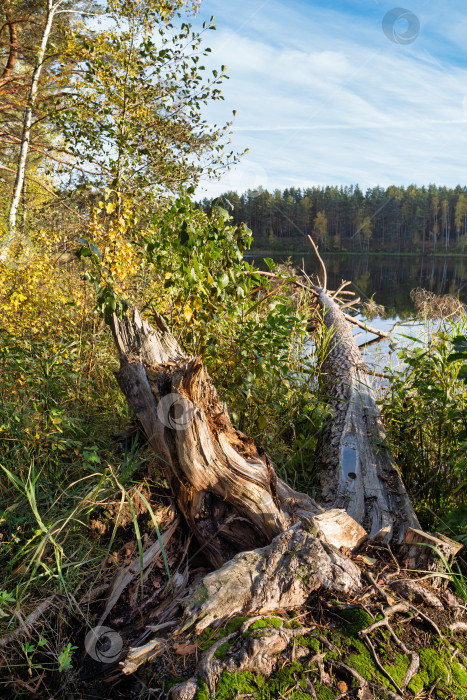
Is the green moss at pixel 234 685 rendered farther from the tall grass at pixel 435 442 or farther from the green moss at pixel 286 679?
the tall grass at pixel 435 442

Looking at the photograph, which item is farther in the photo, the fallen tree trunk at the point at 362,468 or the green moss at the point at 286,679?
the fallen tree trunk at the point at 362,468

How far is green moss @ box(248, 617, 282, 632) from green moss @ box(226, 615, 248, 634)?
0.13ft

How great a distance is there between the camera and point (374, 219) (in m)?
48.4

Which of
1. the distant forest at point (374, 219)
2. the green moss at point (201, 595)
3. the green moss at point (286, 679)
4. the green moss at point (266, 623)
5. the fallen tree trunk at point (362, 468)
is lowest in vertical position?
the fallen tree trunk at point (362, 468)

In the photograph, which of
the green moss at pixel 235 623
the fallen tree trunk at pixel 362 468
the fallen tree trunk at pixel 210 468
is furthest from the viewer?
the fallen tree trunk at pixel 362 468

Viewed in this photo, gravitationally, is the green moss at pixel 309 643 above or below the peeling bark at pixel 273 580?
below

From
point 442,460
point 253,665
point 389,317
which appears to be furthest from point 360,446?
point 389,317

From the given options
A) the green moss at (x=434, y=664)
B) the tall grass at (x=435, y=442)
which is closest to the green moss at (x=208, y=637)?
the green moss at (x=434, y=664)

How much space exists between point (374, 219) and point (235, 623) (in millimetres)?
52006

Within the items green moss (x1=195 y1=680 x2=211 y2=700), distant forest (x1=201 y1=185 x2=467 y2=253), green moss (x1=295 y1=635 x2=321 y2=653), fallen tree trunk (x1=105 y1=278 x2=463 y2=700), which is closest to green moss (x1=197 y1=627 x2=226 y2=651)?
fallen tree trunk (x1=105 y1=278 x2=463 y2=700)

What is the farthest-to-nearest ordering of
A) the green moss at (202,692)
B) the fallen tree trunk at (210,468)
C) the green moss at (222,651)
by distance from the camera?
the fallen tree trunk at (210,468) < the green moss at (222,651) < the green moss at (202,692)

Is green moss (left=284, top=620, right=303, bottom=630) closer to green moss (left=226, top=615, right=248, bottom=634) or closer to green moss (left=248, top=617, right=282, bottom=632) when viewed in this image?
green moss (left=248, top=617, right=282, bottom=632)

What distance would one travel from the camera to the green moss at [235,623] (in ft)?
4.74

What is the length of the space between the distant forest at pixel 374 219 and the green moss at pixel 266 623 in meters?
37.1
